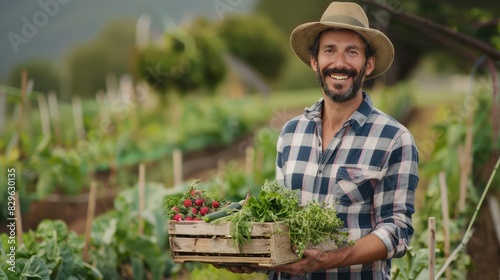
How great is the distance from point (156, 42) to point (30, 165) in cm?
406

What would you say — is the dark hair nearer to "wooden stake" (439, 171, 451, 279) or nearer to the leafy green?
"wooden stake" (439, 171, 451, 279)

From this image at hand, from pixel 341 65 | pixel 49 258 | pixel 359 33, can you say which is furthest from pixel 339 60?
pixel 49 258

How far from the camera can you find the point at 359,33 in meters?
2.58

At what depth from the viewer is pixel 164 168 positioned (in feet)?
31.0

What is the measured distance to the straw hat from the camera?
2.55 metres

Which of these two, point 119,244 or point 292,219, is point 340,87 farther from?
point 119,244

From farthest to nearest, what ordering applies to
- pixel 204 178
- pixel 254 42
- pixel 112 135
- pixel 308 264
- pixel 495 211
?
pixel 254 42 < pixel 112 135 < pixel 204 178 < pixel 495 211 < pixel 308 264

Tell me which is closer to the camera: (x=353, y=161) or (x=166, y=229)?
(x=353, y=161)

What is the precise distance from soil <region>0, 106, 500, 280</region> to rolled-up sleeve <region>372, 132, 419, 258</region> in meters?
1.55

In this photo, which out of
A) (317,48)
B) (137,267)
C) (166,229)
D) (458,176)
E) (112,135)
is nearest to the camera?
(317,48)

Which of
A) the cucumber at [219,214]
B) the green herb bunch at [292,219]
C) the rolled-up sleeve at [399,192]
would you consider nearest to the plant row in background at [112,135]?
the cucumber at [219,214]

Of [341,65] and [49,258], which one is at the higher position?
[341,65]

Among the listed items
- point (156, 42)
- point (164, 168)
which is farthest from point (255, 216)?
point (156, 42)

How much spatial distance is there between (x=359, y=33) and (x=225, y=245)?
73 cm
